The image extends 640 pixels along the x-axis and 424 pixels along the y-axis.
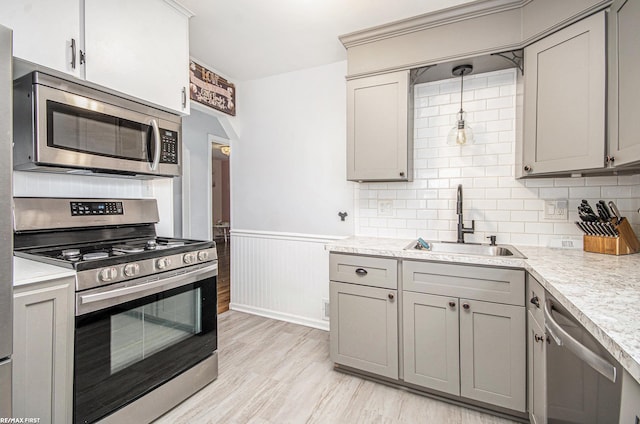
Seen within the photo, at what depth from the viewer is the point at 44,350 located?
1267 mm

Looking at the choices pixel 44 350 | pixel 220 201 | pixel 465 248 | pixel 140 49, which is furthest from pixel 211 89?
pixel 220 201

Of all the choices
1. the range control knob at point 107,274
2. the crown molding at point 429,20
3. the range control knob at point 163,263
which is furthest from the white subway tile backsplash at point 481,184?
the range control knob at point 107,274

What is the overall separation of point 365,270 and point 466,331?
27.5 inches

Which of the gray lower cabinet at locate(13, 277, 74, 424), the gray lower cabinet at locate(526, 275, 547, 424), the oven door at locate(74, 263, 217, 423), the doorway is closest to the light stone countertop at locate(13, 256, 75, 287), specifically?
the gray lower cabinet at locate(13, 277, 74, 424)

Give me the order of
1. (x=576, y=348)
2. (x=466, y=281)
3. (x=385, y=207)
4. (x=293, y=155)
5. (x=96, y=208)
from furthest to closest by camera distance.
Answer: (x=293, y=155)
(x=385, y=207)
(x=96, y=208)
(x=466, y=281)
(x=576, y=348)

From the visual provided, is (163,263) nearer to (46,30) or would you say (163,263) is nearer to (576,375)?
(46,30)

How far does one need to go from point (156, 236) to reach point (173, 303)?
2.35ft

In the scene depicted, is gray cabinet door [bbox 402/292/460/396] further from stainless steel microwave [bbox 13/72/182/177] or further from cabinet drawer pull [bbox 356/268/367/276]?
stainless steel microwave [bbox 13/72/182/177]

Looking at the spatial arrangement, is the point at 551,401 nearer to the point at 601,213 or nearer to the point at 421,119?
the point at 601,213

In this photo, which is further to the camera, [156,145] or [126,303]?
[156,145]

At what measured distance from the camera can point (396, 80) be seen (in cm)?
228

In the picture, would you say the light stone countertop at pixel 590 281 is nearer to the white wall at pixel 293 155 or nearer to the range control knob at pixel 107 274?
the white wall at pixel 293 155

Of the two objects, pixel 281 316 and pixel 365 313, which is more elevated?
pixel 365 313

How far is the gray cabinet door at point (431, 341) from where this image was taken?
186 centimetres
